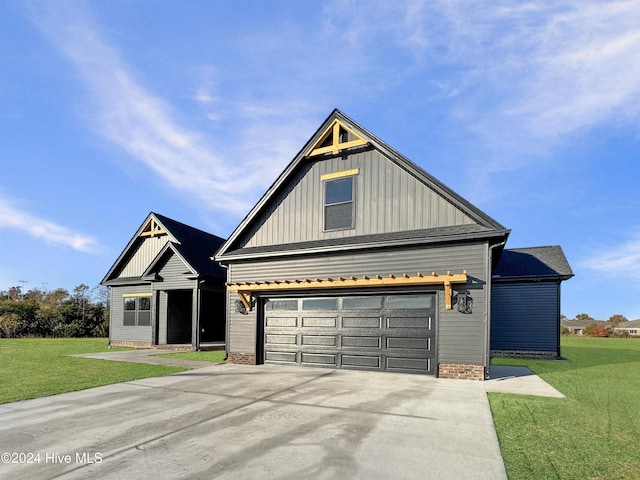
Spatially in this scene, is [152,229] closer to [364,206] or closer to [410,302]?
[364,206]

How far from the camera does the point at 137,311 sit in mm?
21812

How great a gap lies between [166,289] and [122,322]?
496cm

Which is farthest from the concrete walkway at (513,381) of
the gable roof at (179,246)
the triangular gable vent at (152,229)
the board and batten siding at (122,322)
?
the triangular gable vent at (152,229)

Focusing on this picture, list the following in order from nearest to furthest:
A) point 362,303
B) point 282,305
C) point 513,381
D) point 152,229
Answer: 1. point 513,381
2. point 362,303
3. point 282,305
4. point 152,229

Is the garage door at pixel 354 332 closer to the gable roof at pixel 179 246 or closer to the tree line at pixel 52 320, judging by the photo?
the gable roof at pixel 179 246

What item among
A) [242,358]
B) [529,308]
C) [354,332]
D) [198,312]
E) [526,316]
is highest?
[529,308]

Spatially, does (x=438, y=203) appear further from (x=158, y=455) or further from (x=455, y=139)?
(x=158, y=455)

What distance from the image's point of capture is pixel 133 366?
12.4 m

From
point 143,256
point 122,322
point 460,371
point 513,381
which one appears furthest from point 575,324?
point 122,322

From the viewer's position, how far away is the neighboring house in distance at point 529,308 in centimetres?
1644

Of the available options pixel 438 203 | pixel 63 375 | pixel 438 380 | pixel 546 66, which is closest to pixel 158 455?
pixel 438 380

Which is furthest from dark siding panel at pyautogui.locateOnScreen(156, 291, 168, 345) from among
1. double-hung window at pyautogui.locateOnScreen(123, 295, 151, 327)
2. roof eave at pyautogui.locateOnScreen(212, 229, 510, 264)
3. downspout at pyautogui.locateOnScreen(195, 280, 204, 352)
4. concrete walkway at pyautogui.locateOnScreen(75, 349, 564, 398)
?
roof eave at pyautogui.locateOnScreen(212, 229, 510, 264)

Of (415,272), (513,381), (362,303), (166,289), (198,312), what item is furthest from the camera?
(166,289)

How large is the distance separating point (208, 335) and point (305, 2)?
17773 mm
